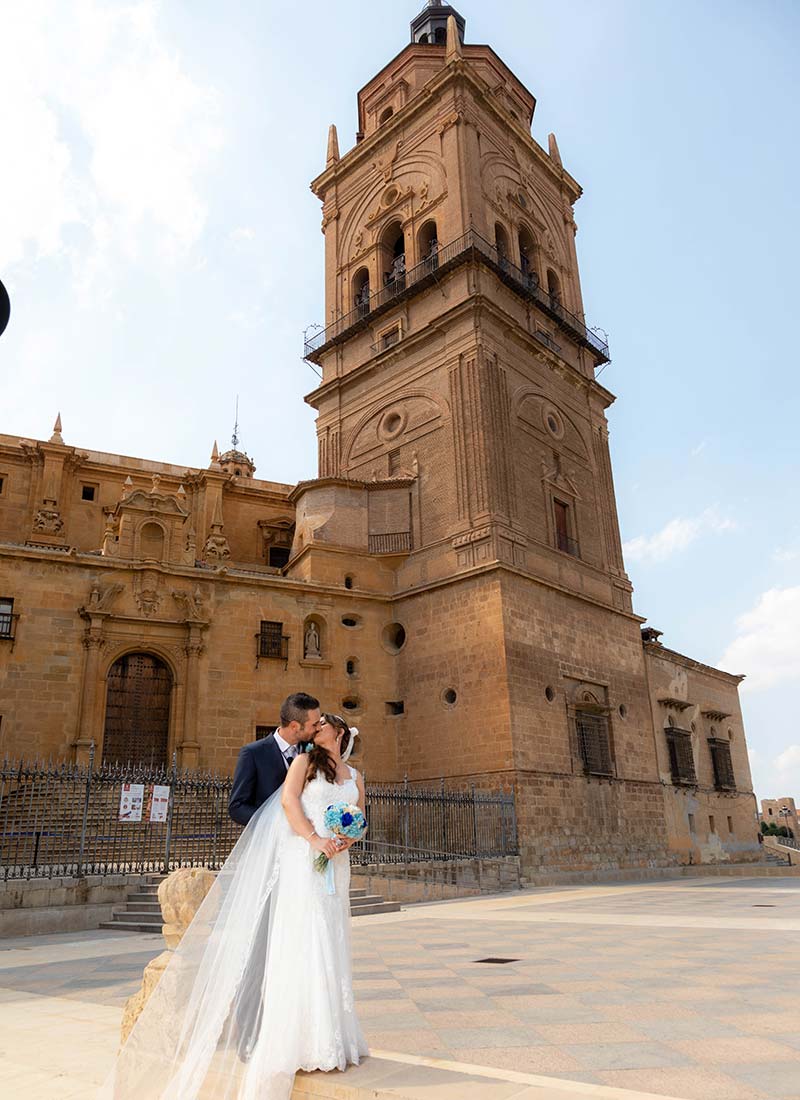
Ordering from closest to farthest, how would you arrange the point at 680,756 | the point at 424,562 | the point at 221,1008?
the point at 221,1008, the point at 424,562, the point at 680,756

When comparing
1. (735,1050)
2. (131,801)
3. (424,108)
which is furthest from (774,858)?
(735,1050)

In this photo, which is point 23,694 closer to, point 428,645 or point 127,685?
point 127,685

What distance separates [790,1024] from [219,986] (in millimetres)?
2952

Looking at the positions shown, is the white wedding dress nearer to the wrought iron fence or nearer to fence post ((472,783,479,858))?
the wrought iron fence

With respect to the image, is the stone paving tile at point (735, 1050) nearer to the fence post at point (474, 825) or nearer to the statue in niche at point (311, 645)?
the fence post at point (474, 825)

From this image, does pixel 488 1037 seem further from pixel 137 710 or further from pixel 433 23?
pixel 433 23

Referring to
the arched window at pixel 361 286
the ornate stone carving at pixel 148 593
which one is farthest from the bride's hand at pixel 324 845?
the arched window at pixel 361 286

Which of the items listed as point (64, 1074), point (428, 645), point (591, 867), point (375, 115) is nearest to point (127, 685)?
point (428, 645)

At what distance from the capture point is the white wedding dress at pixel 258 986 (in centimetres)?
350

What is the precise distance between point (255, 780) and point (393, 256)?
93.9ft

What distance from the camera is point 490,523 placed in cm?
2209

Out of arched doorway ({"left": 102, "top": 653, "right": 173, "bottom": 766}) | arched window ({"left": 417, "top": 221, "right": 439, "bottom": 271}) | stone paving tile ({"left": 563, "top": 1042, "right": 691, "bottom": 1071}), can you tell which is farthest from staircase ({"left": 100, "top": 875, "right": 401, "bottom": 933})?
arched window ({"left": 417, "top": 221, "right": 439, "bottom": 271})

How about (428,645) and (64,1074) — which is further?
(428,645)

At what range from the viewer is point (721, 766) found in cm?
3011
